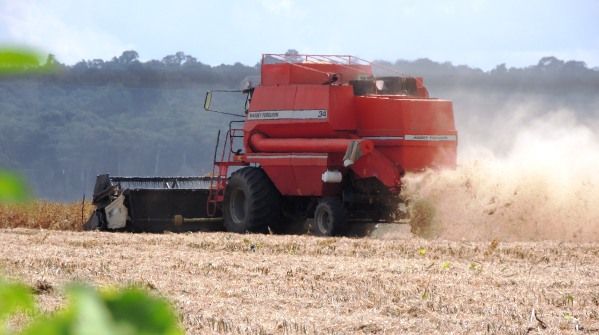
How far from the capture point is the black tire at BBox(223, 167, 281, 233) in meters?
17.9

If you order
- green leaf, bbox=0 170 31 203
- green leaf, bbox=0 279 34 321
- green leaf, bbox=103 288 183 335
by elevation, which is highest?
green leaf, bbox=0 170 31 203

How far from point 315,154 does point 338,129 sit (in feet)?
1.79


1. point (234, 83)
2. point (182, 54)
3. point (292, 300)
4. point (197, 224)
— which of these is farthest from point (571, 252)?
point (182, 54)

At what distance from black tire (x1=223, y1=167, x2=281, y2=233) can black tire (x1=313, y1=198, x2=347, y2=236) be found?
3.53 ft

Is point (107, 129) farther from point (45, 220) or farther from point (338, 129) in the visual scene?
point (338, 129)

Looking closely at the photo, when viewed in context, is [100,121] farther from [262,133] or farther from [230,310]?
[230,310]

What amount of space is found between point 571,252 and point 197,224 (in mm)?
8664

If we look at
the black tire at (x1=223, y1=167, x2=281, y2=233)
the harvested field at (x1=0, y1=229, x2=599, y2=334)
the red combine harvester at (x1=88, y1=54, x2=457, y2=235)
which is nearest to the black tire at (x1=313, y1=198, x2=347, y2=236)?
the red combine harvester at (x1=88, y1=54, x2=457, y2=235)

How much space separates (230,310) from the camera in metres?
7.37

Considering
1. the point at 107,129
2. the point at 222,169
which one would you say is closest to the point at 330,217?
the point at 222,169

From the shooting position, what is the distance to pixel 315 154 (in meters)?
17.1

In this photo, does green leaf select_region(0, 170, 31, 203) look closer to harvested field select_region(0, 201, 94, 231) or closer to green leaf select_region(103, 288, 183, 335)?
green leaf select_region(103, 288, 183, 335)

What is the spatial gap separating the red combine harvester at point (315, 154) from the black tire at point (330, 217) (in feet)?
0.05

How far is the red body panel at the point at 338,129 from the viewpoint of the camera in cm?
1652
